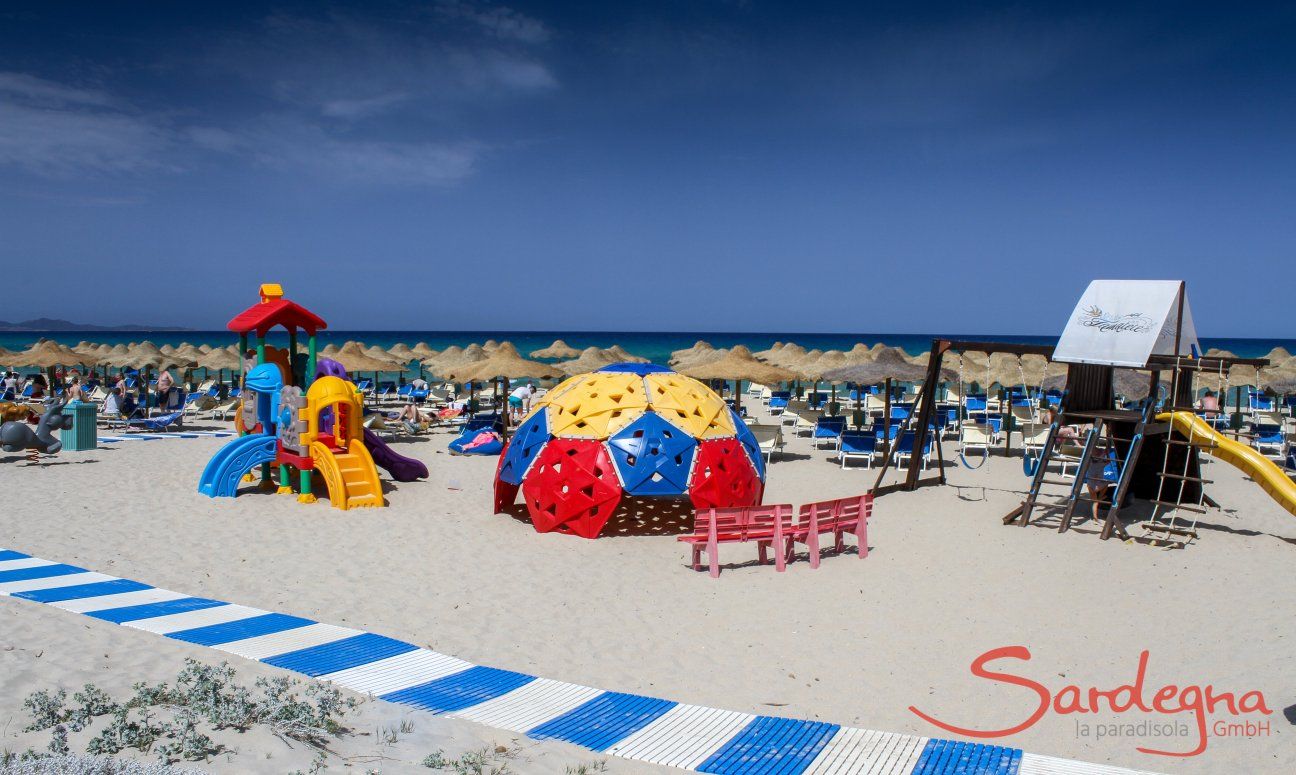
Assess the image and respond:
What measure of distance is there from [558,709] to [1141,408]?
32.0 feet

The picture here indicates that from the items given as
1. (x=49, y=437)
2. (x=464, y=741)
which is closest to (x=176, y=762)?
(x=464, y=741)

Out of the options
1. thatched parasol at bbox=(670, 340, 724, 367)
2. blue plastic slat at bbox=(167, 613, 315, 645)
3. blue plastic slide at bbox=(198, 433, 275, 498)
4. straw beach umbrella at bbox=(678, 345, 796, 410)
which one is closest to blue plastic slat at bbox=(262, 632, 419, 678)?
blue plastic slat at bbox=(167, 613, 315, 645)

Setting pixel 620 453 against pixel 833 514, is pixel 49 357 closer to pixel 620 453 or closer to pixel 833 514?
pixel 620 453

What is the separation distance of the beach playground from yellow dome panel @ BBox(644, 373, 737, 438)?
42 mm

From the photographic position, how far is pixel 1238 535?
10500mm

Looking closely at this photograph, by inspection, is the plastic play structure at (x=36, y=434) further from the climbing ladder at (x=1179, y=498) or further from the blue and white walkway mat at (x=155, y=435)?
the climbing ladder at (x=1179, y=498)

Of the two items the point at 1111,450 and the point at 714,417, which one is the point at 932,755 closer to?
the point at 714,417

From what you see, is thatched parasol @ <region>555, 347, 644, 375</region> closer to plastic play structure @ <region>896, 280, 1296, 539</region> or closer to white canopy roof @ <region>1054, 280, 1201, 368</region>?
plastic play structure @ <region>896, 280, 1296, 539</region>

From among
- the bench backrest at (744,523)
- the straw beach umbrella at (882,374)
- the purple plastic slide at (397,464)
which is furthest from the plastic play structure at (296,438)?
the straw beach umbrella at (882,374)

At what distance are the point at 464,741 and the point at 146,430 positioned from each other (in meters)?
20.2

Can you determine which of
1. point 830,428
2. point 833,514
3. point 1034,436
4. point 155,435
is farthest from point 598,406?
point 155,435

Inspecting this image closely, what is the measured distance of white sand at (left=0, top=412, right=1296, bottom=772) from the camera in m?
5.48

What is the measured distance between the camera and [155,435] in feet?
64.1

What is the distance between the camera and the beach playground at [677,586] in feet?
16.2
